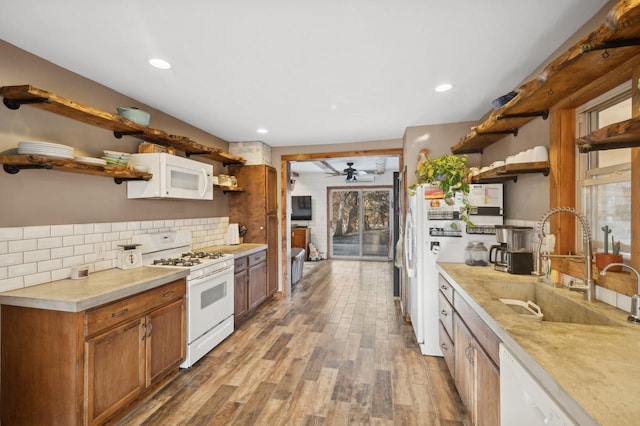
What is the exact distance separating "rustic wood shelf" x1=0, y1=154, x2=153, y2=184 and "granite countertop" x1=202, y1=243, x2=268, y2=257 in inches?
58.0

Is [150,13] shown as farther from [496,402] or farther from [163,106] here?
[496,402]

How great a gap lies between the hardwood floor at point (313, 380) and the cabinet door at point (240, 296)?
0.55 feet

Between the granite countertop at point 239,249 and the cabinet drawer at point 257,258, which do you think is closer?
the granite countertop at point 239,249

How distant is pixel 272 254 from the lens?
467 cm

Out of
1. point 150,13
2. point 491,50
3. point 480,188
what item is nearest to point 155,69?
point 150,13

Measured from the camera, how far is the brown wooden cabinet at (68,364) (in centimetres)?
169

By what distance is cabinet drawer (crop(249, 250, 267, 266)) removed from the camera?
3.91 metres

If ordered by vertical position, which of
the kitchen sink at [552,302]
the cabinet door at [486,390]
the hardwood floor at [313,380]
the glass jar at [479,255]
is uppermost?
the glass jar at [479,255]

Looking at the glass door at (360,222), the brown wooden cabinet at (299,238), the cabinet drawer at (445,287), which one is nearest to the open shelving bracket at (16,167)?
the cabinet drawer at (445,287)

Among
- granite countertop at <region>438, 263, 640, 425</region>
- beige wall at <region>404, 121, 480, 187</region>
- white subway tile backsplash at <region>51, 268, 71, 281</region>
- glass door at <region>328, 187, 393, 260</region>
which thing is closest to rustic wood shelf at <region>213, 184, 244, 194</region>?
white subway tile backsplash at <region>51, 268, 71, 281</region>

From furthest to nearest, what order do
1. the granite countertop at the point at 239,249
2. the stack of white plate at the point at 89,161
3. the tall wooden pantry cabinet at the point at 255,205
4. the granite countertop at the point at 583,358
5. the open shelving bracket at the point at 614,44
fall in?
the tall wooden pantry cabinet at the point at 255,205 → the granite countertop at the point at 239,249 → the stack of white plate at the point at 89,161 → the open shelving bracket at the point at 614,44 → the granite countertop at the point at 583,358

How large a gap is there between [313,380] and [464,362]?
47.6 inches

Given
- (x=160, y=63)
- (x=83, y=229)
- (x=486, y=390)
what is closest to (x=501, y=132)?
(x=486, y=390)

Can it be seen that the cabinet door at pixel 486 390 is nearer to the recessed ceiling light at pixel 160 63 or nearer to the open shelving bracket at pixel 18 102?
the recessed ceiling light at pixel 160 63
